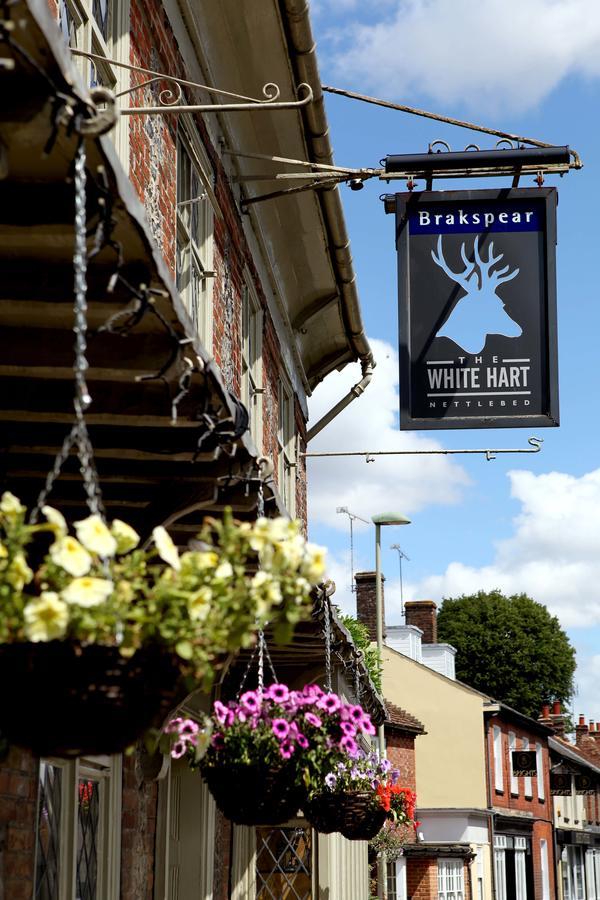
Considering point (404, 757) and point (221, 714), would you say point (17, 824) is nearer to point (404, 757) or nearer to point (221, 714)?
point (221, 714)

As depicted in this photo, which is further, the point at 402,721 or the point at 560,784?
the point at 560,784

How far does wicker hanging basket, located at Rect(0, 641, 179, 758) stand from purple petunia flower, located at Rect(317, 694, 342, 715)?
315 cm

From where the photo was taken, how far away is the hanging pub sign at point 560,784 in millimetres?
44906

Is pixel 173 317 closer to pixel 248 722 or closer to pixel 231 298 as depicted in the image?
pixel 248 722

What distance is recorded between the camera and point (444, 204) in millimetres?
10336

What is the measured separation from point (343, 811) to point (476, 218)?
468 cm

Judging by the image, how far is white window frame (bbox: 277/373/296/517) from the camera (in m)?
15.8

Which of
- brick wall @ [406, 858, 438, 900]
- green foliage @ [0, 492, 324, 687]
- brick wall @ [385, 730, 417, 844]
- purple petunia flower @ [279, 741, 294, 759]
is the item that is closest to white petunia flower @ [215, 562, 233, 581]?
green foliage @ [0, 492, 324, 687]

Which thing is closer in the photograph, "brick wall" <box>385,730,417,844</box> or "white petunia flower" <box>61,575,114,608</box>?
"white petunia flower" <box>61,575,114,608</box>

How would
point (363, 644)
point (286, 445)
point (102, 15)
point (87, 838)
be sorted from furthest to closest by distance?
point (363, 644) → point (286, 445) → point (102, 15) → point (87, 838)

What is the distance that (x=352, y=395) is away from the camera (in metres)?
17.3

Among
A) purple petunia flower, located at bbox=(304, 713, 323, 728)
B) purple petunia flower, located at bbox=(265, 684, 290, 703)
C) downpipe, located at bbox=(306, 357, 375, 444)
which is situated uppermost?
downpipe, located at bbox=(306, 357, 375, 444)

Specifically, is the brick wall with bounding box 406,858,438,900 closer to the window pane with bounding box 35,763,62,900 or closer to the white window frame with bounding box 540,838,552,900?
the white window frame with bounding box 540,838,552,900

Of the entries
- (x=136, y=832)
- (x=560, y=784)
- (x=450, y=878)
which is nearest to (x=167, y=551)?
(x=136, y=832)
